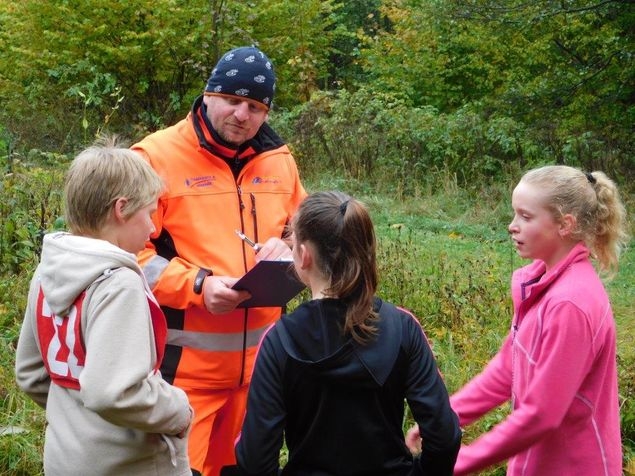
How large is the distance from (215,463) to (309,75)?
1527 cm

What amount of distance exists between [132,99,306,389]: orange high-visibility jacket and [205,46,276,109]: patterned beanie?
0.17m

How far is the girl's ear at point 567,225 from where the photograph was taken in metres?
2.88

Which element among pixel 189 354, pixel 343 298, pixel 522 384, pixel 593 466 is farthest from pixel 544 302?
pixel 189 354

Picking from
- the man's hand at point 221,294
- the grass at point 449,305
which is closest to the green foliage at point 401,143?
the grass at point 449,305

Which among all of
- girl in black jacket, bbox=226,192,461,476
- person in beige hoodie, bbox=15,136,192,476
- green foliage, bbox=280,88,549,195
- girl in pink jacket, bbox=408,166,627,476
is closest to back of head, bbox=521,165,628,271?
girl in pink jacket, bbox=408,166,627,476

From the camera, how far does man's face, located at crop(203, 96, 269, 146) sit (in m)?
3.35

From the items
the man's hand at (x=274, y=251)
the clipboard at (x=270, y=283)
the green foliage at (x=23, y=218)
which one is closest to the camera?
the clipboard at (x=270, y=283)

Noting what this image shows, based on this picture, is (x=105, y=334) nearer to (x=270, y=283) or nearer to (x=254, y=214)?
(x=270, y=283)

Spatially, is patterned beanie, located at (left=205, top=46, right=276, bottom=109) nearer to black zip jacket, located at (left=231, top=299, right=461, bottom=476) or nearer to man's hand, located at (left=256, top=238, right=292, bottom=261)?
man's hand, located at (left=256, top=238, right=292, bottom=261)

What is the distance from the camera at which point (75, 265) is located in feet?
7.86

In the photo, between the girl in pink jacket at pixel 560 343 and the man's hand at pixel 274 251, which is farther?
the man's hand at pixel 274 251

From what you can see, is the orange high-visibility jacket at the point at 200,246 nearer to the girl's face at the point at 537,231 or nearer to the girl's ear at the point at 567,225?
the girl's face at the point at 537,231

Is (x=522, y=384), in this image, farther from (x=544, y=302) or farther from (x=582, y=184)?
(x=582, y=184)

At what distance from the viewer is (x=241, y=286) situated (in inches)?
121
